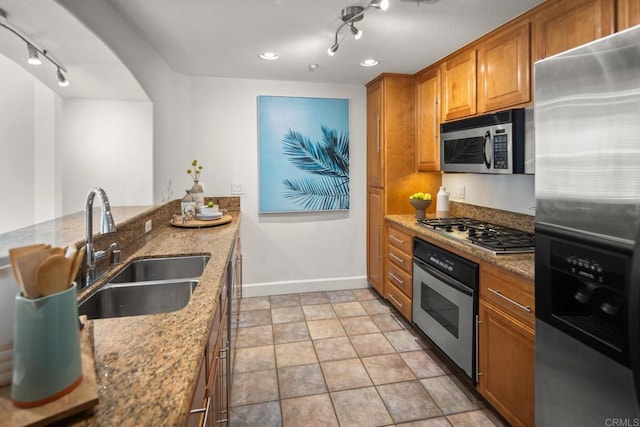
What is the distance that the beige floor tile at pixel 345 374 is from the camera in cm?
231

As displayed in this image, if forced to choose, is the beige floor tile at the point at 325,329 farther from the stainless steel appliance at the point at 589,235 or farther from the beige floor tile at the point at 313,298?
the stainless steel appliance at the point at 589,235

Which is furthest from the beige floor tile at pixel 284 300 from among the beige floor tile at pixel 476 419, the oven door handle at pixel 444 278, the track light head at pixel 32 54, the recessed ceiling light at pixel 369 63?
the track light head at pixel 32 54

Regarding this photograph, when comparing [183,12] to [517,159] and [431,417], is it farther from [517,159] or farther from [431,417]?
[431,417]

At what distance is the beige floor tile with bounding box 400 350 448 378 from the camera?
2.44 metres

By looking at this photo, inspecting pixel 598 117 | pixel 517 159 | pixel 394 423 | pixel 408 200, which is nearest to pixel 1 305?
pixel 598 117

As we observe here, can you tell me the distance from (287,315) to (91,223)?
2.25 meters

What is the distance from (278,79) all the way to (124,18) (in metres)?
1.73

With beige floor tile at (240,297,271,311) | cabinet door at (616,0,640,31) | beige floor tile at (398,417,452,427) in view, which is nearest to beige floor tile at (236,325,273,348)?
beige floor tile at (240,297,271,311)

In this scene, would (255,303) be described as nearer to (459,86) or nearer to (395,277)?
(395,277)

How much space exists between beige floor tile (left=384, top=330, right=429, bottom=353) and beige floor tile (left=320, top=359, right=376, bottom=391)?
0.40 m

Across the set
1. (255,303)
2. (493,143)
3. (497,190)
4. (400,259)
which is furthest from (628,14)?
(255,303)

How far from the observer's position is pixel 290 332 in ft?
10.1

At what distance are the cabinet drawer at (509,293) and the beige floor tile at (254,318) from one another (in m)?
1.94

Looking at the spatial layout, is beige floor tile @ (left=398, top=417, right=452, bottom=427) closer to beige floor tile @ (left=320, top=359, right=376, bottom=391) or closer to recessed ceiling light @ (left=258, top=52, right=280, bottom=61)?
beige floor tile @ (left=320, top=359, right=376, bottom=391)
